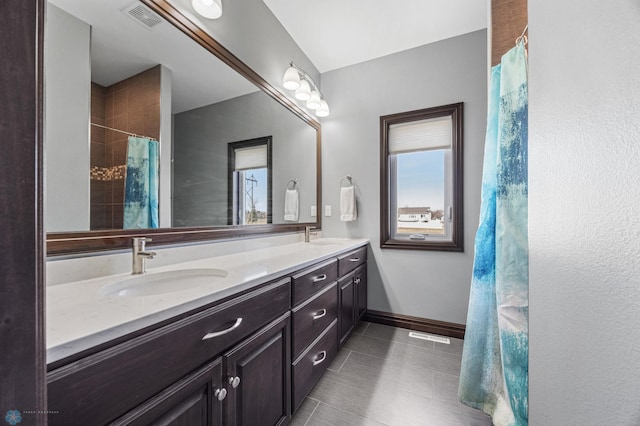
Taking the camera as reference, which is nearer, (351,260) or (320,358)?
(320,358)

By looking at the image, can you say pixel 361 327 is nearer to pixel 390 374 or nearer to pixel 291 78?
pixel 390 374

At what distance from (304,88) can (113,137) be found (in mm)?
1581

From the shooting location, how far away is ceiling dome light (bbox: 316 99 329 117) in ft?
8.16

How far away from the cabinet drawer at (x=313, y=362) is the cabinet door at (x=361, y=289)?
523 mm

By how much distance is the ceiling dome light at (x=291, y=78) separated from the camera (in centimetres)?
200

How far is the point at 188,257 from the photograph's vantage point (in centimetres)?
131

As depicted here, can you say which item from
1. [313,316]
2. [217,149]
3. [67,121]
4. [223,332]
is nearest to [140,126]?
[67,121]

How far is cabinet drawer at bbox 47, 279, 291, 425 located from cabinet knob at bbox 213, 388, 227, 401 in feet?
0.40

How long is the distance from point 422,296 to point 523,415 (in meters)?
1.30

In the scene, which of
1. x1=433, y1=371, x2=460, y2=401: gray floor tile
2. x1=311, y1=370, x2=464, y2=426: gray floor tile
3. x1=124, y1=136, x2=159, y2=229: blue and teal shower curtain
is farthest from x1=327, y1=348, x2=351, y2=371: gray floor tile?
x1=124, y1=136, x2=159, y2=229: blue and teal shower curtain

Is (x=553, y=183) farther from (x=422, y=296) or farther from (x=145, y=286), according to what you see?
(x=422, y=296)

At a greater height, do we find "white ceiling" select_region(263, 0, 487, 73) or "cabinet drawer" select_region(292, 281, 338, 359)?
"white ceiling" select_region(263, 0, 487, 73)

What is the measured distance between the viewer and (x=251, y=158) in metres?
1.80

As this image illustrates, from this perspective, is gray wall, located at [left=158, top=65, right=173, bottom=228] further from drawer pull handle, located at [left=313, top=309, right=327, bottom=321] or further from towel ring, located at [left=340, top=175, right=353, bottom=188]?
towel ring, located at [left=340, top=175, right=353, bottom=188]
